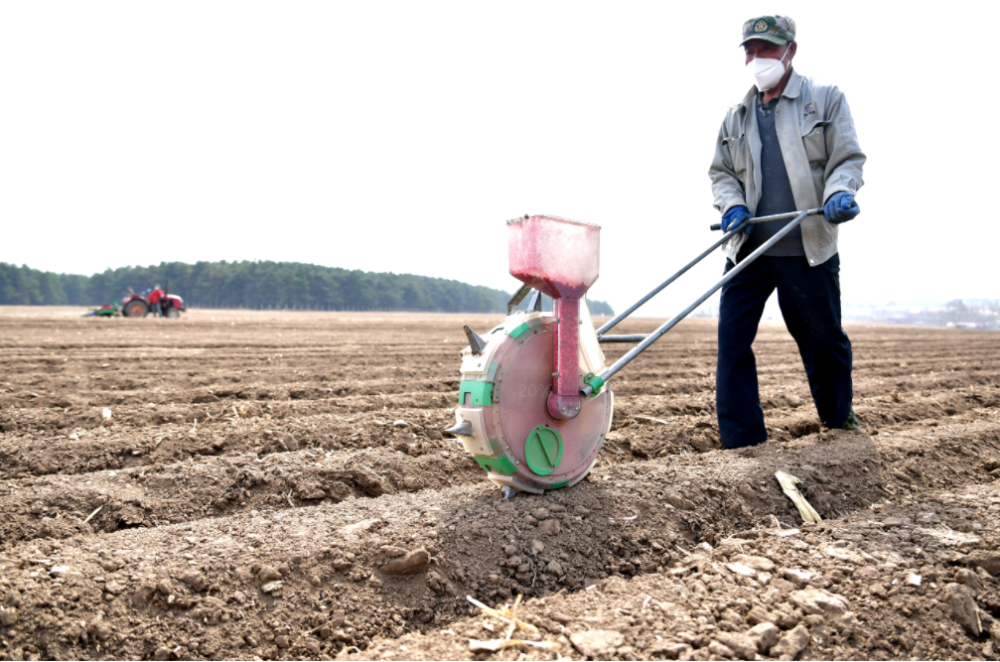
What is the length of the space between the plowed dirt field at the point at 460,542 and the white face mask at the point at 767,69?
6.47ft

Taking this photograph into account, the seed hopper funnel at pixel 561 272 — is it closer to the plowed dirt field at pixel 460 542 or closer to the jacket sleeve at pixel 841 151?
the plowed dirt field at pixel 460 542

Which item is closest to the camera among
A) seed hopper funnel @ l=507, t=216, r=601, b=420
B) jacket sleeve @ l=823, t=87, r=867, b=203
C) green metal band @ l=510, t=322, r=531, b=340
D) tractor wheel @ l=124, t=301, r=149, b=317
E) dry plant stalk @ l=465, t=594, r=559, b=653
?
dry plant stalk @ l=465, t=594, r=559, b=653

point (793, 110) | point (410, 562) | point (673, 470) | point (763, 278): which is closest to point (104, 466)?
point (410, 562)

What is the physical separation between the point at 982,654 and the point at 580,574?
1154 mm

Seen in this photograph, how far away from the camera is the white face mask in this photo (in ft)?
11.9

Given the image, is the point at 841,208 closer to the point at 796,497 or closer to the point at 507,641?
the point at 796,497

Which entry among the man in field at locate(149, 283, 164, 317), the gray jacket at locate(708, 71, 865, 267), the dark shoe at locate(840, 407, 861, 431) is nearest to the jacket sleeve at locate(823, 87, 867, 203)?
the gray jacket at locate(708, 71, 865, 267)

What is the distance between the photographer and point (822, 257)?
363cm

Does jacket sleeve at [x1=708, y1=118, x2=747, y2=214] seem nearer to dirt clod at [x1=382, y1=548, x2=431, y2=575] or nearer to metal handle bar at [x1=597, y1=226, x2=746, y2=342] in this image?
metal handle bar at [x1=597, y1=226, x2=746, y2=342]

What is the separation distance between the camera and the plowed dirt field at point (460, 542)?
A: 194 cm

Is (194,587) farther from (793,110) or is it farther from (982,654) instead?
(793,110)

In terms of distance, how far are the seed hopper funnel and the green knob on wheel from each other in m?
0.09

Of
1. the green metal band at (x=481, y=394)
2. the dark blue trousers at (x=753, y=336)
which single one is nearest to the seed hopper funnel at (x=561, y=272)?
the green metal band at (x=481, y=394)

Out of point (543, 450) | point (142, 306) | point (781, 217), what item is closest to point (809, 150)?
point (781, 217)
